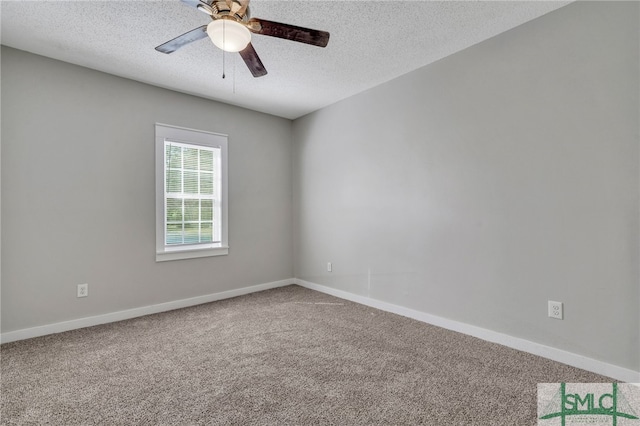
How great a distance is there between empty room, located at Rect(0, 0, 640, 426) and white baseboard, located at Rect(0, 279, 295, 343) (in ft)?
0.07

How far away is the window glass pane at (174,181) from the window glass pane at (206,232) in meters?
0.54

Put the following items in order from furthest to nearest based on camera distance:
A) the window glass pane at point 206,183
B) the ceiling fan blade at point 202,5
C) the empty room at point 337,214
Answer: the window glass pane at point 206,183 < the empty room at point 337,214 < the ceiling fan blade at point 202,5

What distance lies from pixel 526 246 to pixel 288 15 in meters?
2.55

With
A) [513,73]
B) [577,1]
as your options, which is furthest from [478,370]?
[577,1]

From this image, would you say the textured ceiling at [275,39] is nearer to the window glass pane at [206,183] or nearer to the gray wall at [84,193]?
the gray wall at [84,193]

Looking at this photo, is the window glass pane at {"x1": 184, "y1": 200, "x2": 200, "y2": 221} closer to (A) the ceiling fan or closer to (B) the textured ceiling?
(B) the textured ceiling

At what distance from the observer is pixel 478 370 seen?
2184mm

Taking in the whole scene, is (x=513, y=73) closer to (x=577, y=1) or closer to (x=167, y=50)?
(x=577, y=1)

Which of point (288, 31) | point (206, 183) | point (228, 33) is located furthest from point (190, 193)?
point (288, 31)

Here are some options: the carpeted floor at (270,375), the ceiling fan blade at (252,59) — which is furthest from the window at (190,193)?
the ceiling fan blade at (252,59)

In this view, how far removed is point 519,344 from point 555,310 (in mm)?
396

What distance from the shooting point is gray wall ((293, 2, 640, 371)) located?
2.07 m

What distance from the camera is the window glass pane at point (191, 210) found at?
12.5 ft

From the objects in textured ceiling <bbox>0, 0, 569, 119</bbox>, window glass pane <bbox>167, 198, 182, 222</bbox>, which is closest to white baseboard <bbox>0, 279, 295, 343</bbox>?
window glass pane <bbox>167, 198, 182, 222</bbox>
